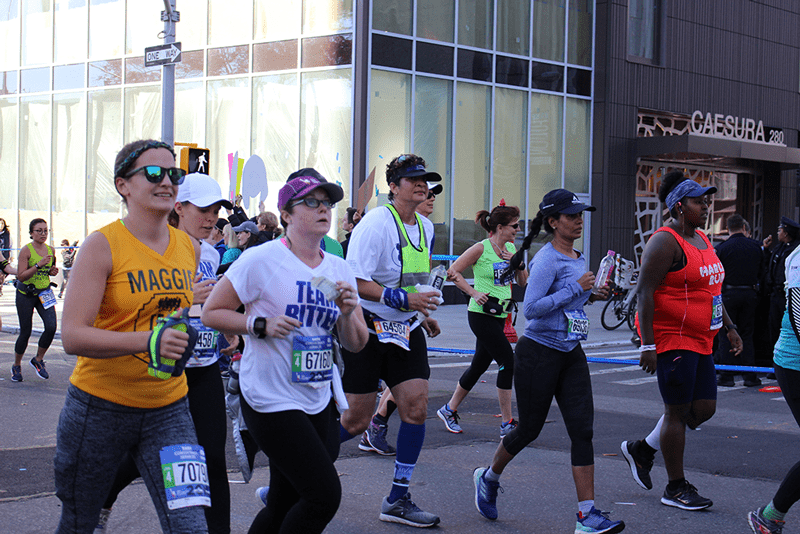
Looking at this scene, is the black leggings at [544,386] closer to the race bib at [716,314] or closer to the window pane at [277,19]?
the race bib at [716,314]

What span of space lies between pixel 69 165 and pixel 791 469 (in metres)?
24.6

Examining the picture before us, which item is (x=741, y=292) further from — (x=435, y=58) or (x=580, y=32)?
(x=580, y=32)

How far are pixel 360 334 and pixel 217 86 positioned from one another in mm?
19540

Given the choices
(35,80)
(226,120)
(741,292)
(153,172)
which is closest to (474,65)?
(226,120)

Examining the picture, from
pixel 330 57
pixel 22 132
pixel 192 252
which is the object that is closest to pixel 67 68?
pixel 22 132

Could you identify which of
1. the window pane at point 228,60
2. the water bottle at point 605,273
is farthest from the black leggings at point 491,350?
the window pane at point 228,60

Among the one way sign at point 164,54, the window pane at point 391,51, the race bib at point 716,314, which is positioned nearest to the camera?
the race bib at point 716,314

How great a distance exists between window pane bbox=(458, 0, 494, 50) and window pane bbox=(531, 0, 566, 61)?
1677 millimetres

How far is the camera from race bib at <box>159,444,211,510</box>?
126 inches

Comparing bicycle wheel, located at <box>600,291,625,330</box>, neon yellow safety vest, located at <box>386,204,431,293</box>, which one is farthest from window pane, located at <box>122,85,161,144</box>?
neon yellow safety vest, located at <box>386,204,431,293</box>

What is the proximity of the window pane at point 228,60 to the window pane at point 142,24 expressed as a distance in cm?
216

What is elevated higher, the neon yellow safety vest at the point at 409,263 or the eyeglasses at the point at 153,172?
the eyeglasses at the point at 153,172

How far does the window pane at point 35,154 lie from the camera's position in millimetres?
26500

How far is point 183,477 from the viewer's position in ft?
10.6
